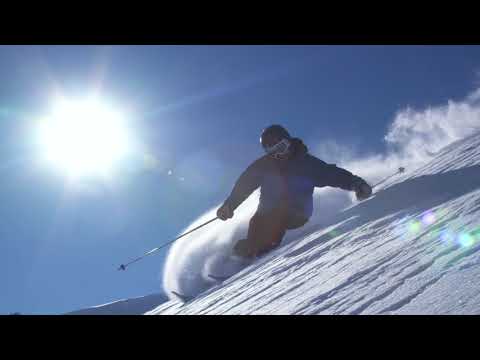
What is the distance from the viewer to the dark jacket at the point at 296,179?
23.0ft

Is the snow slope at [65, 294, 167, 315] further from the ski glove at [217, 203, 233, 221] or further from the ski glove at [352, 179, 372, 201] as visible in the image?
the ski glove at [352, 179, 372, 201]

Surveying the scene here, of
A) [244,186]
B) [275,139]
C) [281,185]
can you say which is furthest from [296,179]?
[244,186]

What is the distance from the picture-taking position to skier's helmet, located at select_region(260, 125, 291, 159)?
671 centimetres

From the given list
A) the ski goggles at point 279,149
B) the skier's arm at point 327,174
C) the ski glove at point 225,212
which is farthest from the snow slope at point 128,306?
the skier's arm at point 327,174

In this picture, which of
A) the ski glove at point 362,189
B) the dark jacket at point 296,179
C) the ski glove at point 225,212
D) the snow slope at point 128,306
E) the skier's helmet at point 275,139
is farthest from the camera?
the snow slope at point 128,306

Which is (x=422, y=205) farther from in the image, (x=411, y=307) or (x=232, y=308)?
(x=411, y=307)

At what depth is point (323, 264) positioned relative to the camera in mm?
2850

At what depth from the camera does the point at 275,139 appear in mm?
6703

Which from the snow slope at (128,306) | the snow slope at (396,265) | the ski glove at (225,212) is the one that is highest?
the ski glove at (225,212)

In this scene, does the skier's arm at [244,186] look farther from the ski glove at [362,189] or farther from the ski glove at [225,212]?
the ski glove at [362,189]

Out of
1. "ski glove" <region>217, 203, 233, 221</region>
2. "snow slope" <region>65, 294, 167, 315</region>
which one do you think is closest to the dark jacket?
"ski glove" <region>217, 203, 233, 221</region>

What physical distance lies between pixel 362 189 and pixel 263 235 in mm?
1775

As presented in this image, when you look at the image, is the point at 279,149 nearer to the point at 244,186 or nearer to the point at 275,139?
the point at 275,139
